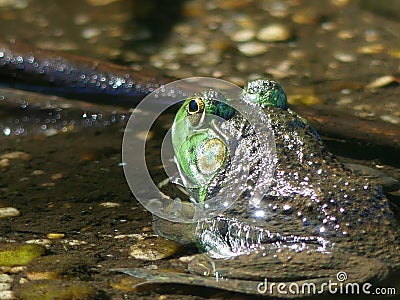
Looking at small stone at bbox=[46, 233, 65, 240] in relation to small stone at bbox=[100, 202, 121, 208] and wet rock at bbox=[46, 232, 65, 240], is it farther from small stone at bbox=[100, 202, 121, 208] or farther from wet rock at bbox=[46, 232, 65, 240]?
small stone at bbox=[100, 202, 121, 208]

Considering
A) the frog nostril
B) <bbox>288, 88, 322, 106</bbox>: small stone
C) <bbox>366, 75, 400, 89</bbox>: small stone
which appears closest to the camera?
the frog nostril

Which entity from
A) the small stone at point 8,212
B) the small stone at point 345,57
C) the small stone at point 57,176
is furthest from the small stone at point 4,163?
the small stone at point 345,57

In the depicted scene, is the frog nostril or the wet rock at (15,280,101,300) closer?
the wet rock at (15,280,101,300)

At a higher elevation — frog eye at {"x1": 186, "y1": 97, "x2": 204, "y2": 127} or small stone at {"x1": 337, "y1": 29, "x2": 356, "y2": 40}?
small stone at {"x1": 337, "y1": 29, "x2": 356, "y2": 40}

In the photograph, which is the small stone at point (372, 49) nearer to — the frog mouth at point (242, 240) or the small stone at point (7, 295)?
→ the frog mouth at point (242, 240)

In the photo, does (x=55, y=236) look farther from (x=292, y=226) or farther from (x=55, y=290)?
(x=292, y=226)

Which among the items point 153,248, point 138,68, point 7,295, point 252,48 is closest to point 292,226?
point 153,248

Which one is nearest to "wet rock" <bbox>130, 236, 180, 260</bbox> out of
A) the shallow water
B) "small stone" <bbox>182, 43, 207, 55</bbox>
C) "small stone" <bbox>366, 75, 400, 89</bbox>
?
the shallow water
